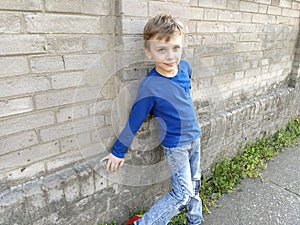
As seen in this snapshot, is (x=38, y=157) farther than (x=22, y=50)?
Yes

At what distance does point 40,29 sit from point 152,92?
0.81 m

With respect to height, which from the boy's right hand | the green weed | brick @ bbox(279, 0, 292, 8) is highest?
brick @ bbox(279, 0, 292, 8)

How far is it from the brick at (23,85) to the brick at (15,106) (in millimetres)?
44

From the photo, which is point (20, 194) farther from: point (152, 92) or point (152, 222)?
point (152, 92)

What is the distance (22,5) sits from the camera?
4.38ft

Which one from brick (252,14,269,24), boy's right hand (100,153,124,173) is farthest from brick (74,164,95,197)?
brick (252,14,269,24)

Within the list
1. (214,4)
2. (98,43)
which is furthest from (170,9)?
(214,4)

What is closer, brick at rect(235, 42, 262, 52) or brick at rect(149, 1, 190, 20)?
brick at rect(149, 1, 190, 20)

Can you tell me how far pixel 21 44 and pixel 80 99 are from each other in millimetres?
511

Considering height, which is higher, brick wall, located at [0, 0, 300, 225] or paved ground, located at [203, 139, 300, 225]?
brick wall, located at [0, 0, 300, 225]

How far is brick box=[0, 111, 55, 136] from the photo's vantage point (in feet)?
4.75

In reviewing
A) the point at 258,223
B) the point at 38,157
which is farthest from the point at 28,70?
the point at 258,223

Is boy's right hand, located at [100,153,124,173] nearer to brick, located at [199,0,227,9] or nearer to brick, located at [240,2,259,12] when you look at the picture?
brick, located at [199,0,227,9]

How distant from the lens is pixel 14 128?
58.2 inches
